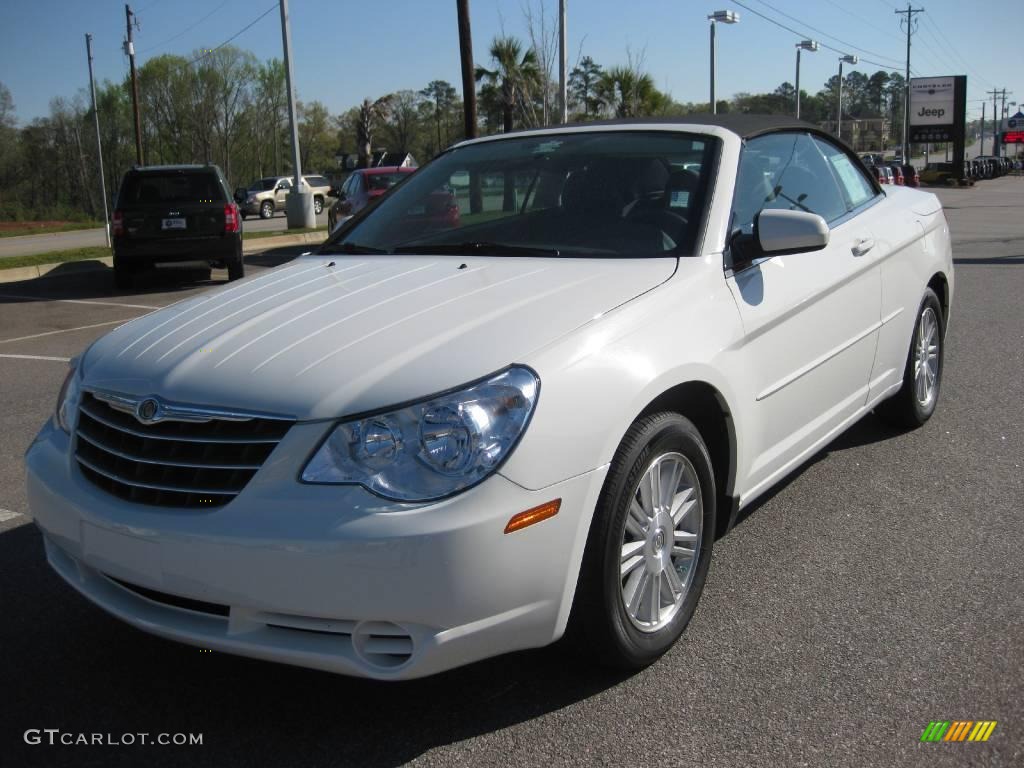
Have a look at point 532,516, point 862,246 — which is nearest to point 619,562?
point 532,516

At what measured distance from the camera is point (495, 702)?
280cm

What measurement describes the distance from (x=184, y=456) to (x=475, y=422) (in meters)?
0.75

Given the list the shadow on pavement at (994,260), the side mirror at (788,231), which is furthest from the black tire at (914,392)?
the shadow on pavement at (994,260)

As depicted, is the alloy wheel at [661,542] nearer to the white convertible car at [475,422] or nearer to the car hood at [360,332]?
the white convertible car at [475,422]

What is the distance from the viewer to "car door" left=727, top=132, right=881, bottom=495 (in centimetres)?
342

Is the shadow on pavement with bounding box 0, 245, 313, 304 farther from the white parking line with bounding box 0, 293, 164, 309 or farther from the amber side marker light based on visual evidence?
the amber side marker light

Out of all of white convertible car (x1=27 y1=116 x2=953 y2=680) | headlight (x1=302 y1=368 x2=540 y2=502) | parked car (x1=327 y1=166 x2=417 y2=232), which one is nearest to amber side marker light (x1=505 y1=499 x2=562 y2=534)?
white convertible car (x1=27 y1=116 x2=953 y2=680)

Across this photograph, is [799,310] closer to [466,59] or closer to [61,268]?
[61,268]

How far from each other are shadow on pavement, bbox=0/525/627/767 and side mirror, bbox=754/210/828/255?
4.91ft

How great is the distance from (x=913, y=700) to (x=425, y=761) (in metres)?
1.33

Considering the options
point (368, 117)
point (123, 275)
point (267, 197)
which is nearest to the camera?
point (123, 275)

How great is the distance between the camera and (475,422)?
242 centimetres

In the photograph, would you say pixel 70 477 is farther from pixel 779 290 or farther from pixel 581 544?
pixel 779 290

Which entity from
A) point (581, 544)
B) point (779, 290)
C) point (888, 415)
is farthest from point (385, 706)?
point (888, 415)
